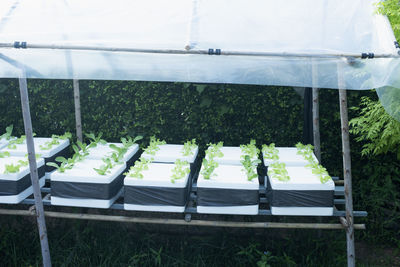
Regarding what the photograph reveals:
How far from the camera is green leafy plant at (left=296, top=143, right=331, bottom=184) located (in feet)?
8.24

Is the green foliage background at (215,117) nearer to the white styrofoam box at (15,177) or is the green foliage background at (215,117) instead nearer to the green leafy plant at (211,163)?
the green leafy plant at (211,163)

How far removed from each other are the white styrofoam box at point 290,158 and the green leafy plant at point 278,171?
0.12 metres

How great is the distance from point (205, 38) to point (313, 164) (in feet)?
4.20

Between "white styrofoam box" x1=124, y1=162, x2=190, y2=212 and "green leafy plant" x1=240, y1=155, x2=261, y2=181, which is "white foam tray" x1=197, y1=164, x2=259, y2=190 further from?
"white styrofoam box" x1=124, y1=162, x2=190, y2=212

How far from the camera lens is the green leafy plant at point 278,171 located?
2.53 m

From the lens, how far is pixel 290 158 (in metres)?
3.02

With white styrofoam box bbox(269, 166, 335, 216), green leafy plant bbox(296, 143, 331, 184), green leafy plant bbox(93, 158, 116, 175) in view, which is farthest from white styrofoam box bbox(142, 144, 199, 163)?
green leafy plant bbox(296, 143, 331, 184)

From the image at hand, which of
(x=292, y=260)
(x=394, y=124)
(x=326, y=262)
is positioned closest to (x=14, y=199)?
(x=292, y=260)

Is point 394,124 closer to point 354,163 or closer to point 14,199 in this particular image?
point 354,163

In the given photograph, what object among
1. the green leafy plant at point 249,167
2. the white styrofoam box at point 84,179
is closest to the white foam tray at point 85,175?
the white styrofoam box at point 84,179

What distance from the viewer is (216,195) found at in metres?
2.52

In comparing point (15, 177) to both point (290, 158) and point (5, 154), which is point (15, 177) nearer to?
point (5, 154)

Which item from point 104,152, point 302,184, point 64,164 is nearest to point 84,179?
point 64,164

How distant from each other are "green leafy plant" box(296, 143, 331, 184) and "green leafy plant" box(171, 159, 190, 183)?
0.92 metres
